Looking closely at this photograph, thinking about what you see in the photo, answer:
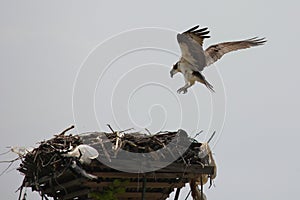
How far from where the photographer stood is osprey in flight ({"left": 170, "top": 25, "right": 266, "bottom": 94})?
7.54m

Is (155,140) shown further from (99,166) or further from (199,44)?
(199,44)

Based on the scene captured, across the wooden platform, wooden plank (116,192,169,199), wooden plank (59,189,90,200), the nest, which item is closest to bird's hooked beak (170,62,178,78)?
the nest

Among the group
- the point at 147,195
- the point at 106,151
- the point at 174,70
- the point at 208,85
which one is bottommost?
the point at 147,195

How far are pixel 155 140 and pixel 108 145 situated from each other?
1.53 feet

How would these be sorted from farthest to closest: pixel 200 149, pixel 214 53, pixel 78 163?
pixel 214 53 → pixel 200 149 → pixel 78 163

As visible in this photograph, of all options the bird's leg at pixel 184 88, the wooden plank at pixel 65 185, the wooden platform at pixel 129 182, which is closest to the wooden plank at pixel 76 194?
the wooden platform at pixel 129 182

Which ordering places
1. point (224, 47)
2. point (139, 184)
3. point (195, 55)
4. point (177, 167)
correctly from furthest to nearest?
point (224, 47) < point (195, 55) < point (139, 184) < point (177, 167)

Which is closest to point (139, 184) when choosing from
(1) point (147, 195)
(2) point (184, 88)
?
(1) point (147, 195)

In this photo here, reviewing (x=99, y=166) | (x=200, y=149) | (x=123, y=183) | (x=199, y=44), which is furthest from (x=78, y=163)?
(x=199, y=44)

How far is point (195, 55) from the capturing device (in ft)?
25.9

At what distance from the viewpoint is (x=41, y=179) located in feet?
24.7

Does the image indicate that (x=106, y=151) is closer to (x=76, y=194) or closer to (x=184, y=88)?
(x=76, y=194)

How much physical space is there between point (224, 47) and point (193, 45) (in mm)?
1280

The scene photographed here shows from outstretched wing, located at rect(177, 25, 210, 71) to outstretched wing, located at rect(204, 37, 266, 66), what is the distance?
324mm
